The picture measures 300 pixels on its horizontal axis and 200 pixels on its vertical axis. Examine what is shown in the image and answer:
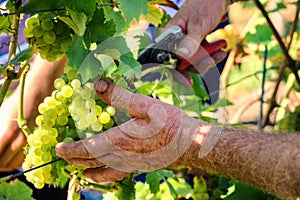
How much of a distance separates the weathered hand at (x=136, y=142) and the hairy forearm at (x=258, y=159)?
0.11ft

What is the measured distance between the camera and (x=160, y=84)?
1183 millimetres

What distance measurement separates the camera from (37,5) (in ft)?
2.80

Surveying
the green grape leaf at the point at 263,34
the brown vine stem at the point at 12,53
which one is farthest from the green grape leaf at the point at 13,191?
the green grape leaf at the point at 263,34

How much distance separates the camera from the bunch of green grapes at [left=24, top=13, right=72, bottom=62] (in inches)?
35.0

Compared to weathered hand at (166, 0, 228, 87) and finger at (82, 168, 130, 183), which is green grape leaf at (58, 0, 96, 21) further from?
weathered hand at (166, 0, 228, 87)

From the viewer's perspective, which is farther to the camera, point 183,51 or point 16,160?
point 16,160

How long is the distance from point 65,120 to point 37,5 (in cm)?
18

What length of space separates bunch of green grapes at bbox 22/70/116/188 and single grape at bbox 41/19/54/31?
7cm

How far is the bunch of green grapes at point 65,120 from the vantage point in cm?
90

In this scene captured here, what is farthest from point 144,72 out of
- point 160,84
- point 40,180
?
point 40,180

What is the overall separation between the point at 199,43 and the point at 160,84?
0.25m

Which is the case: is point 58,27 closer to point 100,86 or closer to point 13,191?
point 100,86

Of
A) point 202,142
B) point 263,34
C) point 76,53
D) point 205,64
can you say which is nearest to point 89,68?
point 76,53

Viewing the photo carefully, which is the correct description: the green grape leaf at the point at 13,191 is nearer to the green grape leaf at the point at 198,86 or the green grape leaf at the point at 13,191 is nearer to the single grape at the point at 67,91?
the single grape at the point at 67,91
